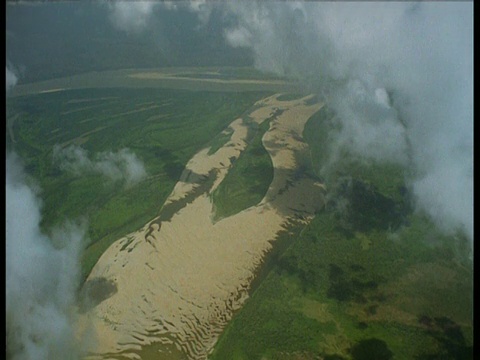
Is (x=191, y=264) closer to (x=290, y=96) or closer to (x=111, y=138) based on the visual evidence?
(x=111, y=138)

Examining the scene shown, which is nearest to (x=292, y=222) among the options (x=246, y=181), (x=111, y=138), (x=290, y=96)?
(x=246, y=181)

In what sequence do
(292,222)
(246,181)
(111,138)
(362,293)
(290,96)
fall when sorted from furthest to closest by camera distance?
(290,96) → (111,138) → (246,181) → (292,222) → (362,293)

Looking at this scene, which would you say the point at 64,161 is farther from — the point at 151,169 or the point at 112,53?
the point at 112,53

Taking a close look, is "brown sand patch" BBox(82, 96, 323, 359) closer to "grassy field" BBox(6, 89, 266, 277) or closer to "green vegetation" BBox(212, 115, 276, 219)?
"green vegetation" BBox(212, 115, 276, 219)

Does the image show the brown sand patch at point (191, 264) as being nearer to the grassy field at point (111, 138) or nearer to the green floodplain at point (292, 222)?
the green floodplain at point (292, 222)

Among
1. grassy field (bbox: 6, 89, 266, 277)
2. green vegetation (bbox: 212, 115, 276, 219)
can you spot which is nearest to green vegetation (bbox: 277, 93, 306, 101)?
grassy field (bbox: 6, 89, 266, 277)
